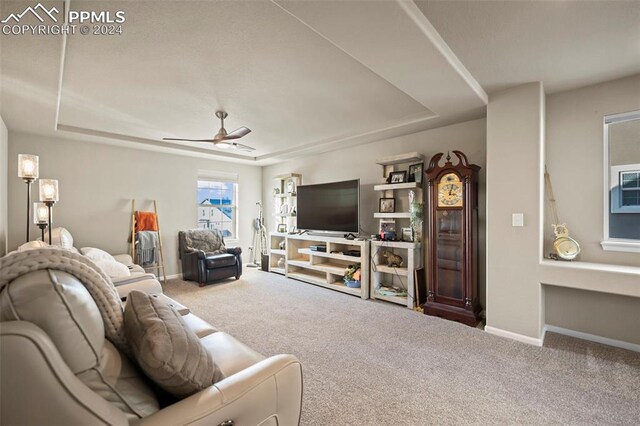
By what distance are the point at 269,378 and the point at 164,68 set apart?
2.54 metres

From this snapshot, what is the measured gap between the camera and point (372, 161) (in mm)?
4629

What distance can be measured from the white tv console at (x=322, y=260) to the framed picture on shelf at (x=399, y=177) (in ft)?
3.28

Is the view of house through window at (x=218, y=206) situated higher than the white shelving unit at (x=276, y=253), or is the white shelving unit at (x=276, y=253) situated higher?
the view of house through window at (x=218, y=206)

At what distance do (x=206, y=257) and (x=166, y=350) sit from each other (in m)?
4.07

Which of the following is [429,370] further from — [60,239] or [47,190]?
[60,239]

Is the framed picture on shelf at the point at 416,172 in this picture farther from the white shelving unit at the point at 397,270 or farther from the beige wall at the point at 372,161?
the white shelving unit at the point at 397,270

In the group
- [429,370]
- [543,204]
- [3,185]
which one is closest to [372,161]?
[543,204]

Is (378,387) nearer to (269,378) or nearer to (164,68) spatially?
(269,378)

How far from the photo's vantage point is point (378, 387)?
2.01 metres

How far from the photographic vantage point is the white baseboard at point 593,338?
254cm

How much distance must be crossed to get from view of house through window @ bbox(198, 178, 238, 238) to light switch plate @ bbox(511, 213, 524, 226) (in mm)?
5241

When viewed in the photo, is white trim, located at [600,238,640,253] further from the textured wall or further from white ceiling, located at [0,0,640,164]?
the textured wall

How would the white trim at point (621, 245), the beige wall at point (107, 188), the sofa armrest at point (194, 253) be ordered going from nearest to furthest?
the white trim at point (621, 245), the beige wall at point (107, 188), the sofa armrest at point (194, 253)

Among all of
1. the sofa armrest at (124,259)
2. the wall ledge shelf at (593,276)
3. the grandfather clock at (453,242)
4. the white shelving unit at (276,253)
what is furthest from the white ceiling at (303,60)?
the white shelving unit at (276,253)
